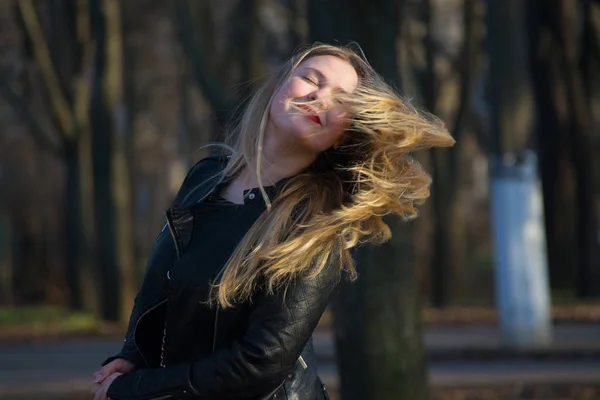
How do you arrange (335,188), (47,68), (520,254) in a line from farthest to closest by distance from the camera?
(47,68), (520,254), (335,188)

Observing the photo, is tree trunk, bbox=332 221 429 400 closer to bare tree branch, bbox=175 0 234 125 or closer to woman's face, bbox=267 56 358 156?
woman's face, bbox=267 56 358 156

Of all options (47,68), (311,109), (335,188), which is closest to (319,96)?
(311,109)

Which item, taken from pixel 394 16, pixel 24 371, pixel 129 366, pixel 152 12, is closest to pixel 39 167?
pixel 152 12

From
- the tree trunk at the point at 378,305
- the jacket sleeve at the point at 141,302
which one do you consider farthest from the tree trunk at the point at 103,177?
the jacket sleeve at the point at 141,302

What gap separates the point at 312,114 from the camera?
2959 mm

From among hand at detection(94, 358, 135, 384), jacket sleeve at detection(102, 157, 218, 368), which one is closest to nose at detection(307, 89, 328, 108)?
jacket sleeve at detection(102, 157, 218, 368)

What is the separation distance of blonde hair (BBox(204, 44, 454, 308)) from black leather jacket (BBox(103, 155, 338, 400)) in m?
0.06

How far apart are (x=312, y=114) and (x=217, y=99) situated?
10.6m

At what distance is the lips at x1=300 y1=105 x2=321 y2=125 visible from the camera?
9.68 ft

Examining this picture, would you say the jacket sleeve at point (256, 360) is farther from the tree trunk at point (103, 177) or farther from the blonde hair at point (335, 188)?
the tree trunk at point (103, 177)

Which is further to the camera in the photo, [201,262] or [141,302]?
[141,302]

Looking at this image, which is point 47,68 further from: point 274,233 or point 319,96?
point 274,233

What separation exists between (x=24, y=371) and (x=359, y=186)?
11064mm

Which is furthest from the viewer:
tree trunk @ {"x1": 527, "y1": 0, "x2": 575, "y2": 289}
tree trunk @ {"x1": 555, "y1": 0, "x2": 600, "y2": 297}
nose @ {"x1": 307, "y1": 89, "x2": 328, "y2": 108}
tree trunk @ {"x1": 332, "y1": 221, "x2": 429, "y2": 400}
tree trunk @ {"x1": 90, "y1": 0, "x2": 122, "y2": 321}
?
tree trunk @ {"x1": 527, "y1": 0, "x2": 575, "y2": 289}
